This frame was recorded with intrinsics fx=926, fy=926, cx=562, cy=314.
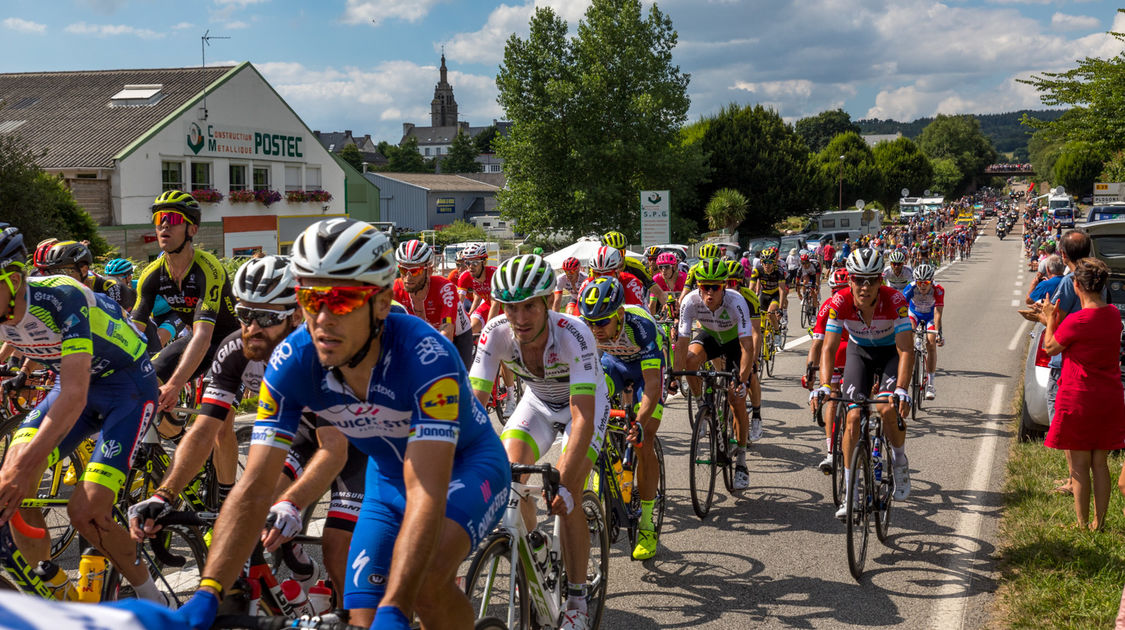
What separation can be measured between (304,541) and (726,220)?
163 feet

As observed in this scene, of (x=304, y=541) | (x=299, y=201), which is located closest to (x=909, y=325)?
(x=304, y=541)

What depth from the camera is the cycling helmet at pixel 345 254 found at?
2746 millimetres

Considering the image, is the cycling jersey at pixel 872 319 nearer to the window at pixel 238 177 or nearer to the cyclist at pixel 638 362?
the cyclist at pixel 638 362

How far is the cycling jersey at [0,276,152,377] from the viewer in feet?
13.7

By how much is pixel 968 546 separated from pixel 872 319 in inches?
67.6

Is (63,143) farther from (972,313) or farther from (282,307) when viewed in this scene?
(282,307)

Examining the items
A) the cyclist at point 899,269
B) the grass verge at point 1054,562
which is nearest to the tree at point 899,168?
the cyclist at point 899,269

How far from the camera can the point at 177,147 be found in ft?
118

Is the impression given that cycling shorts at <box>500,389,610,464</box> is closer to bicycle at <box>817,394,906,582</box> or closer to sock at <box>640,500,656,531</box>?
sock at <box>640,500,656,531</box>

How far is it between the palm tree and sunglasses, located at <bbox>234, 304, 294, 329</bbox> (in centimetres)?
4849

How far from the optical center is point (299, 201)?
42.8m

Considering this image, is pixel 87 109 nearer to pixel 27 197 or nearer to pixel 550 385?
pixel 27 197

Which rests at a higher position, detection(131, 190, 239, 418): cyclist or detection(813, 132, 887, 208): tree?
detection(813, 132, 887, 208): tree

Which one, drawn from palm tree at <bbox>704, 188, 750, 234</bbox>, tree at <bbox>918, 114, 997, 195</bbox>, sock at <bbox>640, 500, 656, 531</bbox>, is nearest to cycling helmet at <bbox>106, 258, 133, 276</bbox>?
sock at <bbox>640, 500, 656, 531</bbox>
